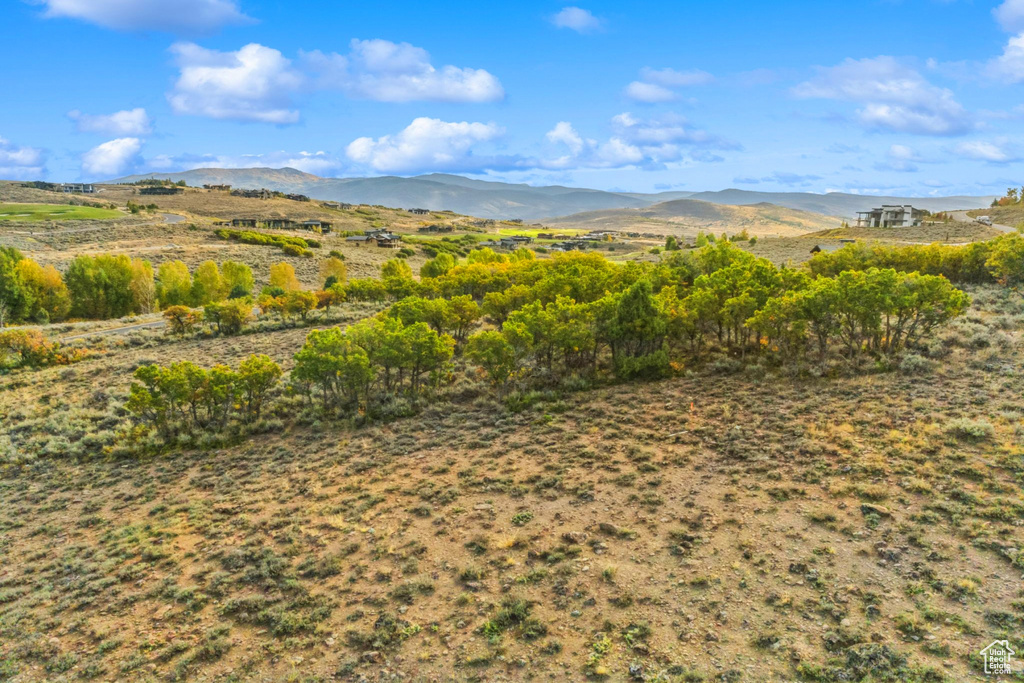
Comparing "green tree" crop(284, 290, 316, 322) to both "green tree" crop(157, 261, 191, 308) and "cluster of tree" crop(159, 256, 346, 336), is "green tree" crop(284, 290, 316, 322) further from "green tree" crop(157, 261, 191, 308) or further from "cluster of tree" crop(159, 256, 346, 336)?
"green tree" crop(157, 261, 191, 308)

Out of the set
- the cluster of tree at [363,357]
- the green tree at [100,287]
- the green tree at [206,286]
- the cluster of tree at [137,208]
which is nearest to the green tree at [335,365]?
the cluster of tree at [363,357]

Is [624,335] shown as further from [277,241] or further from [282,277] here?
[277,241]

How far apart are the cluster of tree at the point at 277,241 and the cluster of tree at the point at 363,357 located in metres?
80.9

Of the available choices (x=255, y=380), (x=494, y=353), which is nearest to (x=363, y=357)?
(x=255, y=380)

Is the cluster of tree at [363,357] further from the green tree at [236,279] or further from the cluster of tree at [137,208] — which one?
the cluster of tree at [137,208]

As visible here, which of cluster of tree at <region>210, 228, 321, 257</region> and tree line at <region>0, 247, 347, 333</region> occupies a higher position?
cluster of tree at <region>210, 228, 321, 257</region>

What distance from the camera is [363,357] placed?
28422 millimetres

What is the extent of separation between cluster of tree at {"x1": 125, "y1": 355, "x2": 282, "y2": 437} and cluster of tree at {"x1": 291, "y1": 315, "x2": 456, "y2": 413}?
237 cm

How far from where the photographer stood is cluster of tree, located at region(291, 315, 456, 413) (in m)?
28.7

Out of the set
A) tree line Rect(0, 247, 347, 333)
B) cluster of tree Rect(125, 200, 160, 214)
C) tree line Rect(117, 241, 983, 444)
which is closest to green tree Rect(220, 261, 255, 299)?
tree line Rect(0, 247, 347, 333)

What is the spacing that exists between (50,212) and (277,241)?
65.0m

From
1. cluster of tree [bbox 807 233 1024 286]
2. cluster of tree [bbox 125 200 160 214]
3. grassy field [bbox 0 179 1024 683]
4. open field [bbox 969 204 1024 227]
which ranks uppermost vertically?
cluster of tree [bbox 125 200 160 214]

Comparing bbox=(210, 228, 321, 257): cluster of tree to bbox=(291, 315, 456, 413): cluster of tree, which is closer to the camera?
bbox=(291, 315, 456, 413): cluster of tree

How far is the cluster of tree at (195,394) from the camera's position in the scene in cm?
2756
